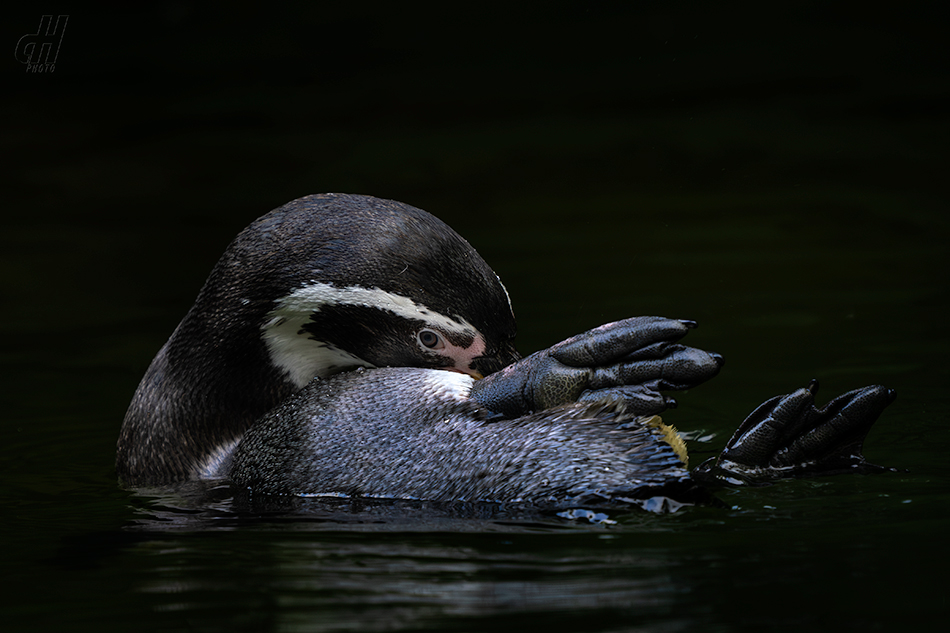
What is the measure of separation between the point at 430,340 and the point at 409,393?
1.20 ft

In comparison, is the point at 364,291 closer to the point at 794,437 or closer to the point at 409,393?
the point at 409,393

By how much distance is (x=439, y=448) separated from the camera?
177 inches

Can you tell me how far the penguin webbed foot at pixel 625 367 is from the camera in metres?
4.12

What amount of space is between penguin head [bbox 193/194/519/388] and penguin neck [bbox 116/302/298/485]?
0.33 ft

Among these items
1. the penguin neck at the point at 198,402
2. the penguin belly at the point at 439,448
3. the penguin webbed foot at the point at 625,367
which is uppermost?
the penguin webbed foot at the point at 625,367

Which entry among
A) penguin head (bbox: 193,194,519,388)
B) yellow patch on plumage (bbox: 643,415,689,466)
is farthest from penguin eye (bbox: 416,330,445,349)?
yellow patch on plumage (bbox: 643,415,689,466)

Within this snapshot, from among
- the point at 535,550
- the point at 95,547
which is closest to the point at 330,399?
the point at 95,547

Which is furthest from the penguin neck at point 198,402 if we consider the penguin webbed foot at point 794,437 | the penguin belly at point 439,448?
the penguin webbed foot at point 794,437

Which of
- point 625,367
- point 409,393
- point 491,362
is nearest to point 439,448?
point 409,393

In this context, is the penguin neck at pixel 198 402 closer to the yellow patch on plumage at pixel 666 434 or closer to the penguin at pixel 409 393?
the penguin at pixel 409 393

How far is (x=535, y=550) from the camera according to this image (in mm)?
3693

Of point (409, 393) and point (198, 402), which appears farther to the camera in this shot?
point (198, 402)

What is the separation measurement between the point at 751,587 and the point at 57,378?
5.21 metres

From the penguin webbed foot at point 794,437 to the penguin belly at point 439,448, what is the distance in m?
0.33
